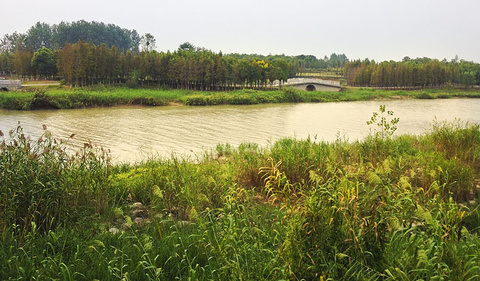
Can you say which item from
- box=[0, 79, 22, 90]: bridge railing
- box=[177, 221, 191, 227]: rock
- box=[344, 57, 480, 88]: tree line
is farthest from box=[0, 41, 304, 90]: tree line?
box=[177, 221, 191, 227]: rock

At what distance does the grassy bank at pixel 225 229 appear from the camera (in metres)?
3.14

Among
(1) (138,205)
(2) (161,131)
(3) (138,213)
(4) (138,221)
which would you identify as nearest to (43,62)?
(2) (161,131)

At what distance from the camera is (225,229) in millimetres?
3566

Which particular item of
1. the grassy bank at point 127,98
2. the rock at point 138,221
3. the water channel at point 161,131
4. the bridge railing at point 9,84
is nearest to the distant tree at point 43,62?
the grassy bank at point 127,98

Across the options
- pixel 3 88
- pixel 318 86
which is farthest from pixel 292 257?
pixel 318 86

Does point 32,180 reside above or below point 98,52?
below

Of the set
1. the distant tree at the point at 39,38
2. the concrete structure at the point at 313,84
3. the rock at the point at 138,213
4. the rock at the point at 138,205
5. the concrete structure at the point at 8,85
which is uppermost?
the distant tree at the point at 39,38

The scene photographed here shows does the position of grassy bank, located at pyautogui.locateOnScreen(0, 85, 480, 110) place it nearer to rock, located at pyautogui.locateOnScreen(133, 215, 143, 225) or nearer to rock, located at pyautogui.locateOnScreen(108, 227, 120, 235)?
rock, located at pyautogui.locateOnScreen(133, 215, 143, 225)

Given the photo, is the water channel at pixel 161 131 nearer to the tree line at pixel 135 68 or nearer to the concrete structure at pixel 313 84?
the tree line at pixel 135 68

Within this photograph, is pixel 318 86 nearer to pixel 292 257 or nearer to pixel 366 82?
pixel 366 82

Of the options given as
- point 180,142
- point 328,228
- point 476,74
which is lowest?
point 180,142

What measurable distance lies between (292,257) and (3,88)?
45.5m

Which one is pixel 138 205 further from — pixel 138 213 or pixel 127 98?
pixel 127 98

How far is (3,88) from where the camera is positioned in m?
40.8
